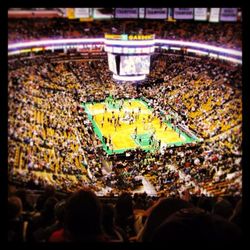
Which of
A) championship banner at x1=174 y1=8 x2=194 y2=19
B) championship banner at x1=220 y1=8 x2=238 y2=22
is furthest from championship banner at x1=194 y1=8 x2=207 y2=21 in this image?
championship banner at x1=220 y1=8 x2=238 y2=22

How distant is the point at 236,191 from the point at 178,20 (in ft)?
6.26

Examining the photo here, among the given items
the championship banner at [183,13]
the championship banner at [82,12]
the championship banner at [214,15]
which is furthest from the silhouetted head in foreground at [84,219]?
the championship banner at [214,15]

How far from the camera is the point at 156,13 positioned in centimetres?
413

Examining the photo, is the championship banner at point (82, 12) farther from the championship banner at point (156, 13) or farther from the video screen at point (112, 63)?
the championship banner at point (156, 13)

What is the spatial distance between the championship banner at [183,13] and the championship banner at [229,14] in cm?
32

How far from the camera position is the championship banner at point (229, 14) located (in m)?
4.12

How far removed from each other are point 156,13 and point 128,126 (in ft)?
4.13

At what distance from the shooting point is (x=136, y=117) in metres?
4.35

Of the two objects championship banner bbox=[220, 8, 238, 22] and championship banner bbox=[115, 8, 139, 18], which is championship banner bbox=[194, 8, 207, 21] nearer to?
championship banner bbox=[220, 8, 238, 22]

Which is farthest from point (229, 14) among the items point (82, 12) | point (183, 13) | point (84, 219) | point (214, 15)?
point (84, 219)

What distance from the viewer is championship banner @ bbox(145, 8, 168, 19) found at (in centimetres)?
411

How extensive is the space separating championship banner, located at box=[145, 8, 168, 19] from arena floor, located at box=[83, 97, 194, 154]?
36.3 inches

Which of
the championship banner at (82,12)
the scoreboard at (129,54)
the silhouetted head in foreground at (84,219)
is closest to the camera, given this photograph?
the silhouetted head in foreground at (84,219)

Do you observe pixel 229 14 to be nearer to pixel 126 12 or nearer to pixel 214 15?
pixel 214 15
